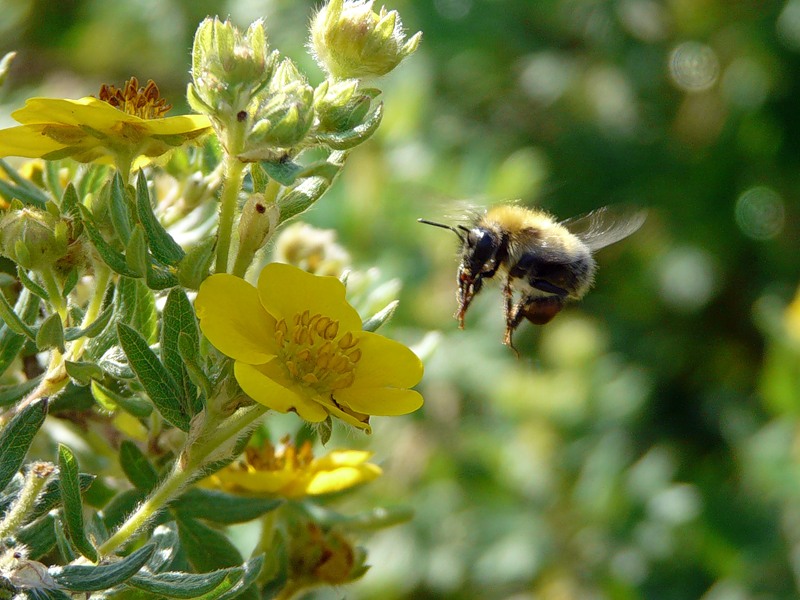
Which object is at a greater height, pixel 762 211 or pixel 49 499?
pixel 762 211

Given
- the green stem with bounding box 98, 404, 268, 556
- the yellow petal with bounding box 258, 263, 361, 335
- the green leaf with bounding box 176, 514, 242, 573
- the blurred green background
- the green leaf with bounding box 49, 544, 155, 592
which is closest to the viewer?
the green leaf with bounding box 49, 544, 155, 592

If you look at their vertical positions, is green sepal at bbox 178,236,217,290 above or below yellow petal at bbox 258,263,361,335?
below

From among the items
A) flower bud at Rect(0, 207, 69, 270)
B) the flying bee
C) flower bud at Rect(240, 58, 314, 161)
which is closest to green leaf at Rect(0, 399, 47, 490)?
flower bud at Rect(0, 207, 69, 270)

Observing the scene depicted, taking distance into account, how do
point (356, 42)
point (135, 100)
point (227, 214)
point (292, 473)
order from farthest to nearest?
point (292, 473)
point (135, 100)
point (356, 42)
point (227, 214)

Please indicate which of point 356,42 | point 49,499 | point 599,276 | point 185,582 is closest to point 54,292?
point 49,499

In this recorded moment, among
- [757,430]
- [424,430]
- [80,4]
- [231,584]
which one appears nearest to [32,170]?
[231,584]

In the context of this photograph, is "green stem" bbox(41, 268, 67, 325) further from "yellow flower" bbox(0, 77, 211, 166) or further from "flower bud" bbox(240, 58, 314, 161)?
"flower bud" bbox(240, 58, 314, 161)

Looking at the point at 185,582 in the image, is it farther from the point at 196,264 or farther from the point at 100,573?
the point at 196,264
